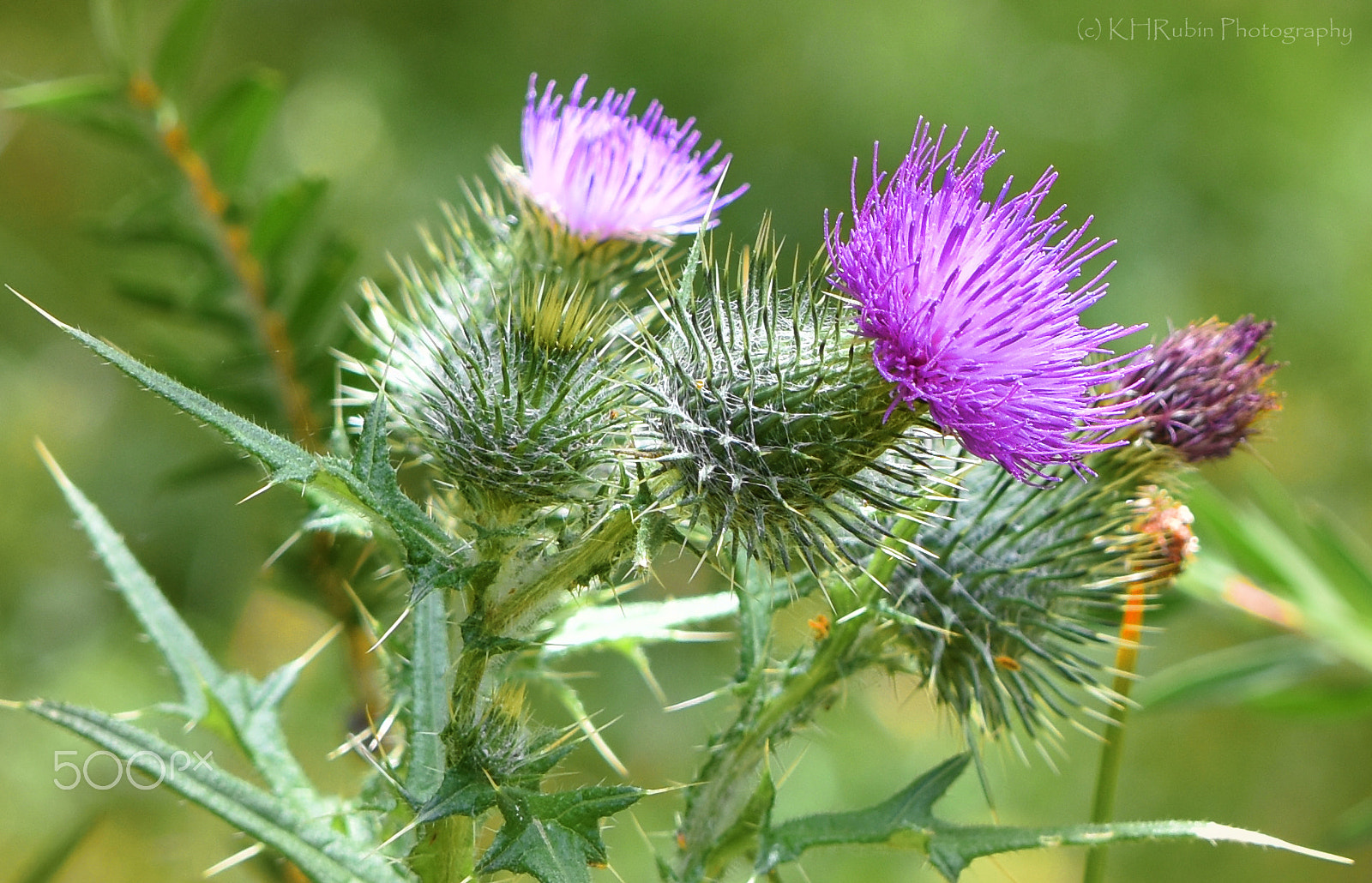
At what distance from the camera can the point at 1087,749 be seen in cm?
510

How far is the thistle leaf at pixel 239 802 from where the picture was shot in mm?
1433

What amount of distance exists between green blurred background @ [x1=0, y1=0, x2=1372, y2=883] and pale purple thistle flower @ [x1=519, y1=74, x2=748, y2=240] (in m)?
1.71

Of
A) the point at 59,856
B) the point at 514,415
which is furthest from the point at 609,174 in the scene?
the point at 59,856

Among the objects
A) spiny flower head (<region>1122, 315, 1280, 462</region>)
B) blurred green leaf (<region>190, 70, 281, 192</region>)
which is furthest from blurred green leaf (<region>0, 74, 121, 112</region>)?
spiny flower head (<region>1122, 315, 1280, 462</region>)

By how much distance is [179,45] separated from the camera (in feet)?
8.71

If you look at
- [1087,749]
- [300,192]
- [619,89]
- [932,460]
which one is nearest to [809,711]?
[932,460]

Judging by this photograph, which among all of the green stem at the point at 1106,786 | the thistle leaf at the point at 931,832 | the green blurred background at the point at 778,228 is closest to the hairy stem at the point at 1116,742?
the green stem at the point at 1106,786

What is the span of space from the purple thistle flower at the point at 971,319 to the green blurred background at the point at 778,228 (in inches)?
95.1

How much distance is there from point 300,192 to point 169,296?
0.45 m

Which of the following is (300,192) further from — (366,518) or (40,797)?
(40,797)

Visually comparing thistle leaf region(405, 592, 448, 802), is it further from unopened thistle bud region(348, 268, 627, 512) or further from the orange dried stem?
the orange dried stem

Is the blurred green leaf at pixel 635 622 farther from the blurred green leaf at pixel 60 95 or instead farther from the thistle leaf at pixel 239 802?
the blurred green leaf at pixel 60 95

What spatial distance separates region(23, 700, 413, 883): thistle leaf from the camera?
1433mm

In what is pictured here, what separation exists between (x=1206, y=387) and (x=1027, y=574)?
54 cm
